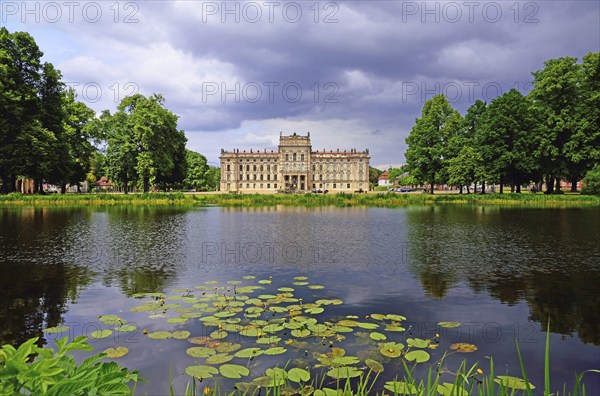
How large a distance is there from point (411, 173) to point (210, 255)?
194ft

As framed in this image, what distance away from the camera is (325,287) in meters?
11.6

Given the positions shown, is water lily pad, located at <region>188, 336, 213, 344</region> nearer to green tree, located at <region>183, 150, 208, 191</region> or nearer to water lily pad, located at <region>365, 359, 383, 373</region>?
water lily pad, located at <region>365, 359, 383, 373</region>

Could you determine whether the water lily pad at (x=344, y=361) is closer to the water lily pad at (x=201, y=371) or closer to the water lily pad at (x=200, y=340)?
the water lily pad at (x=201, y=371)

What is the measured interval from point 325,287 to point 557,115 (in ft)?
179

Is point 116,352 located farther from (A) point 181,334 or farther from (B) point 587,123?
(B) point 587,123

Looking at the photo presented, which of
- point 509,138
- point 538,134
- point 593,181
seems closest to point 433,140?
point 509,138

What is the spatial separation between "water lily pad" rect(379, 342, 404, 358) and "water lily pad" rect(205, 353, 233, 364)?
8.76 ft

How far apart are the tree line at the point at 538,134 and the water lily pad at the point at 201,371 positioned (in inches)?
2131

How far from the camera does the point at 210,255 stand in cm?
1667

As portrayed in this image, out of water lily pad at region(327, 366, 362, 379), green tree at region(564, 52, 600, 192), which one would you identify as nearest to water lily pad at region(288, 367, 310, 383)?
water lily pad at region(327, 366, 362, 379)

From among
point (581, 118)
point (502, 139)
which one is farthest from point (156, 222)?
point (581, 118)

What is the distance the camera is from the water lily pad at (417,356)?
659 cm

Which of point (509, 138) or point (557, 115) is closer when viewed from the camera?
point (557, 115)

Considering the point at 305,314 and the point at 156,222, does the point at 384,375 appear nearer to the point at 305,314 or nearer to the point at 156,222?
the point at 305,314
